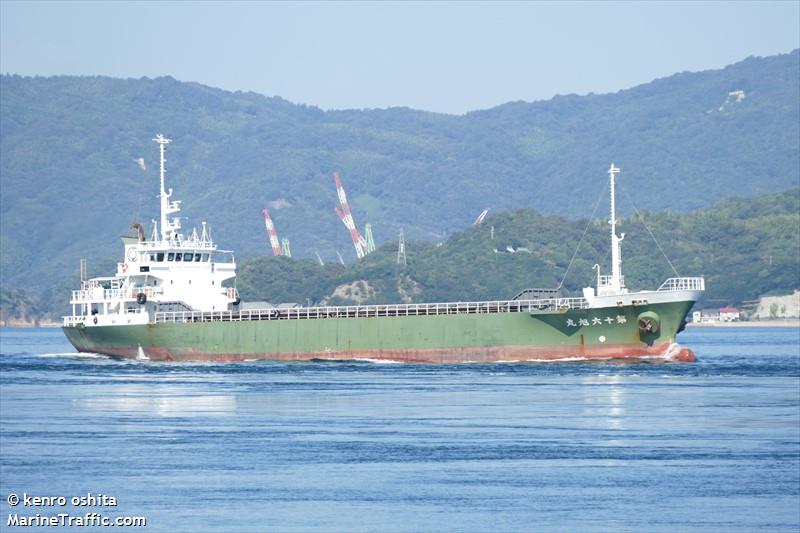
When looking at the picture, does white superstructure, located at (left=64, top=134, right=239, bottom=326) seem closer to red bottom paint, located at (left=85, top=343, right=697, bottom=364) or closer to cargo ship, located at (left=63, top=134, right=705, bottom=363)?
cargo ship, located at (left=63, top=134, right=705, bottom=363)

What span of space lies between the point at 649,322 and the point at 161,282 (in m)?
28.2

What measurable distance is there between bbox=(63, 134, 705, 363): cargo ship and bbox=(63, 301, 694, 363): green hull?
0.05 m

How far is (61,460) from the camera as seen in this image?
38.5m

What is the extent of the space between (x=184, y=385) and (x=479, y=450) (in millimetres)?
25156

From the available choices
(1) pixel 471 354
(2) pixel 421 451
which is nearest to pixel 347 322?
(1) pixel 471 354

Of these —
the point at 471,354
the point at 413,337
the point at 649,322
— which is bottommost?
the point at 471,354

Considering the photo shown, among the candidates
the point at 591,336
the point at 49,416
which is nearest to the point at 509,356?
the point at 591,336

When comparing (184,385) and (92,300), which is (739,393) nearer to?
(184,385)

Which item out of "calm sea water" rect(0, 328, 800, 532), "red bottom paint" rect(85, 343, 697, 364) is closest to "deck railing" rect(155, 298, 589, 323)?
"red bottom paint" rect(85, 343, 697, 364)

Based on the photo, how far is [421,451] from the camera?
40.1 m

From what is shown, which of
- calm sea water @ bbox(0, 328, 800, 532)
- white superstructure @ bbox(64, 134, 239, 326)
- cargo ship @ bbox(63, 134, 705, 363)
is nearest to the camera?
calm sea water @ bbox(0, 328, 800, 532)

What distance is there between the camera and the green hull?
68.2 metres

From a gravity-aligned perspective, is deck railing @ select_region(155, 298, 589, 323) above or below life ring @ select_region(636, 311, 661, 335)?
above

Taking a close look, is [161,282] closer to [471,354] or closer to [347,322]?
[347,322]
